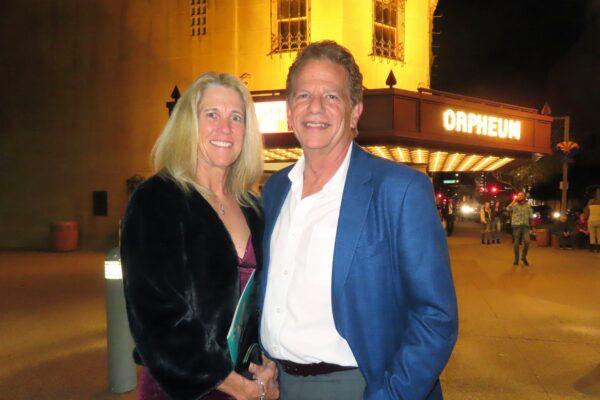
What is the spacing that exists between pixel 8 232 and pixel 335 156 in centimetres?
1623

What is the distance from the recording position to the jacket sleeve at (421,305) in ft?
5.83

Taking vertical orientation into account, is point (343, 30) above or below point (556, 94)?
below

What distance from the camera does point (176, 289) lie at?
1.96 meters

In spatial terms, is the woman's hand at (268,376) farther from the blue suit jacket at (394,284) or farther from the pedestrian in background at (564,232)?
the pedestrian in background at (564,232)

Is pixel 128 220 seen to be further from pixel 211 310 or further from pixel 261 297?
pixel 261 297

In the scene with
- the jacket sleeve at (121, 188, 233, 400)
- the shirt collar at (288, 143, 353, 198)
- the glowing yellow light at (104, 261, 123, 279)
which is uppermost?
the shirt collar at (288, 143, 353, 198)

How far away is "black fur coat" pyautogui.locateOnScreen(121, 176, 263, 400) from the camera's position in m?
1.94

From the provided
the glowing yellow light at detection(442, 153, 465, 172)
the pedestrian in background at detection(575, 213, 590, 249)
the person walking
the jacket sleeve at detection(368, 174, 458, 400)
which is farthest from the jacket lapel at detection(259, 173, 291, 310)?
the pedestrian in background at detection(575, 213, 590, 249)

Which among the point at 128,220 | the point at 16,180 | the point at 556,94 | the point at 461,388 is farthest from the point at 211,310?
the point at 556,94

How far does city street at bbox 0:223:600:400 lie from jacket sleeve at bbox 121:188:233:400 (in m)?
2.94

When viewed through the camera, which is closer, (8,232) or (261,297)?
(261,297)

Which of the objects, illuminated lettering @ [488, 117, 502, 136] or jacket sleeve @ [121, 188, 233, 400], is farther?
illuminated lettering @ [488, 117, 502, 136]

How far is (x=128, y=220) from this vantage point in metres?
2.01

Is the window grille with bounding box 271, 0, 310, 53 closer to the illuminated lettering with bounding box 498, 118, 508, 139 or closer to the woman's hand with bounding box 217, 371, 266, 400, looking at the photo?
the illuminated lettering with bounding box 498, 118, 508, 139
